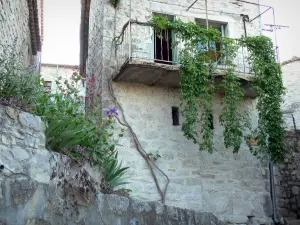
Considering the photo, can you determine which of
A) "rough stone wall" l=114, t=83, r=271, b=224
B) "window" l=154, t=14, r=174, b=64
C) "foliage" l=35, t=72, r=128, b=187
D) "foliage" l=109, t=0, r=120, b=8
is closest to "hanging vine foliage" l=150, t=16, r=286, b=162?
"window" l=154, t=14, r=174, b=64

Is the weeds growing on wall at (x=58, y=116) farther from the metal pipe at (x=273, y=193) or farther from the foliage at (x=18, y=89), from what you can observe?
the metal pipe at (x=273, y=193)

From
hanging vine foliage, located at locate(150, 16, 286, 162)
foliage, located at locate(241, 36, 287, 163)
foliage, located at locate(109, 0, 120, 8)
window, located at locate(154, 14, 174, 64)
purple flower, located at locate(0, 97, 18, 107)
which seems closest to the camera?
purple flower, located at locate(0, 97, 18, 107)

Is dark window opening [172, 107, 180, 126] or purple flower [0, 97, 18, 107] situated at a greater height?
dark window opening [172, 107, 180, 126]

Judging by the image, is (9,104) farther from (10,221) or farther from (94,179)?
(94,179)

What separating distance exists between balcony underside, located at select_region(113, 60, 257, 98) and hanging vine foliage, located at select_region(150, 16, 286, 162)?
0.68ft

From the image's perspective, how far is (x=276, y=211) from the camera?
925 cm

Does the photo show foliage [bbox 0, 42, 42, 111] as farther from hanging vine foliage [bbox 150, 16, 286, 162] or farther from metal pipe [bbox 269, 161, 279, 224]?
metal pipe [bbox 269, 161, 279, 224]

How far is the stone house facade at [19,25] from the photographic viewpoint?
6980 millimetres

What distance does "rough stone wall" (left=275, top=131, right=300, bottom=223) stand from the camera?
946 cm

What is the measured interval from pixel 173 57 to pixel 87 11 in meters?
4.13

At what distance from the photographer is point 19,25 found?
8.73 metres

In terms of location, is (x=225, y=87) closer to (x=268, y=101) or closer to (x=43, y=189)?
(x=268, y=101)

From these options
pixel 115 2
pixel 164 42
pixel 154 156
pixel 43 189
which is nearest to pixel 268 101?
pixel 154 156

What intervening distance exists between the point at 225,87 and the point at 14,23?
447 centimetres
